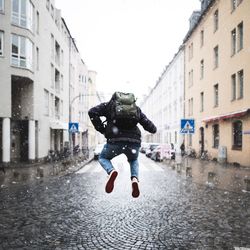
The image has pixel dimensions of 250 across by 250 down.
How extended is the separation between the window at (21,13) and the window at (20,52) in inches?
42.5

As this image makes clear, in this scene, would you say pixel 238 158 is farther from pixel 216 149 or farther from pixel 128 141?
pixel 128 141

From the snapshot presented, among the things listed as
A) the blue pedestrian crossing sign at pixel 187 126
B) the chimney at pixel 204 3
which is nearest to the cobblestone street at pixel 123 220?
the blue pedestrian crossing sign at pixel 187 126

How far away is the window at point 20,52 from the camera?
934 inches

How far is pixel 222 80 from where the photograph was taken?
26.9 metres

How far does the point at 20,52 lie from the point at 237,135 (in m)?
16.5

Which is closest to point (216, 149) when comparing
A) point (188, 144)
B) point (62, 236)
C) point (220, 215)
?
point (188, 144)

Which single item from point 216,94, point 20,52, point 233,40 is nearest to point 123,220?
point 20,52

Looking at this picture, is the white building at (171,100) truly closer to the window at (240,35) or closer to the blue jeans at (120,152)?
the window at (240,35)

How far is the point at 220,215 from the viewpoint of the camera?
7664 mm

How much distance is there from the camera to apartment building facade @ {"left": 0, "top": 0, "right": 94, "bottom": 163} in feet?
75.6

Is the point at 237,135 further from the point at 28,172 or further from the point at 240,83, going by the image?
the point at 28,172

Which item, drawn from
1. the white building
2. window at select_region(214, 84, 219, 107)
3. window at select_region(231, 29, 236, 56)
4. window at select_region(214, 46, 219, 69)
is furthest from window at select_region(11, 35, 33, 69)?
the white building

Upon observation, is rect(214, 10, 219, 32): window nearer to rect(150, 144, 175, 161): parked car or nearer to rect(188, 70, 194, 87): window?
rect(188, 70, 194, 87): window

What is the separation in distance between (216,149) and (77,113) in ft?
84.8
